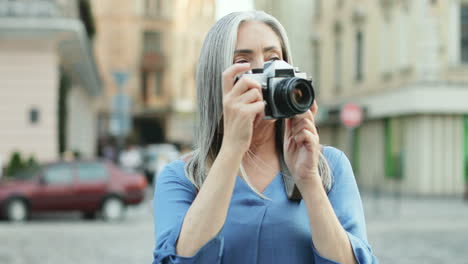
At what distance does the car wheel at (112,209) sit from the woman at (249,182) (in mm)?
16471

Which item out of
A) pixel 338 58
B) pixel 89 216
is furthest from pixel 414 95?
pixel 89 216

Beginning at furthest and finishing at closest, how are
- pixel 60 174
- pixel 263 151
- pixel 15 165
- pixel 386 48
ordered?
pixel 386 48 → pixel 15 165 → pixel 60 174 → pixel 263 151

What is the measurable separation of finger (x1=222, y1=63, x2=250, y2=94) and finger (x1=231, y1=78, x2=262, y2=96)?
0.15 feet

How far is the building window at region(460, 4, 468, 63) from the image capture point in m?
29.2

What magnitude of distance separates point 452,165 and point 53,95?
14.0 meters

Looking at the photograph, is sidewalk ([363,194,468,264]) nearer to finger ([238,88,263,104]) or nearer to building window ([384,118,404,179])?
building window ([384,118,404,179])

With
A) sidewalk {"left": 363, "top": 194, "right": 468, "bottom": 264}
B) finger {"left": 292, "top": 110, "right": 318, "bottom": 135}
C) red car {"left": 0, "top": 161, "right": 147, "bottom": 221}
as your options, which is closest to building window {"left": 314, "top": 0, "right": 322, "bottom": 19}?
sidewalk {"left": 363, "top": 194, "right": 468, "bottom": 264}

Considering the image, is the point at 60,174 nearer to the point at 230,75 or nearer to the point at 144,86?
the point at 230,75

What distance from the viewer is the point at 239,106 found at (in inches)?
84.1

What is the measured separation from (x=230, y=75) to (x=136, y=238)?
12.8 m

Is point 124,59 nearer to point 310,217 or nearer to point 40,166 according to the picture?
point 40,166

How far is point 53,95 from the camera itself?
24.4 m

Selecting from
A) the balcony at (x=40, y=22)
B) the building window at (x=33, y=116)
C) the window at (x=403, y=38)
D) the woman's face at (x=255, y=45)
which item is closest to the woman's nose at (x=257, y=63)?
the woman's face at (x=255, y=45)

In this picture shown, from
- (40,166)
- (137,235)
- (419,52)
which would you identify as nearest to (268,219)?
(137,235)
